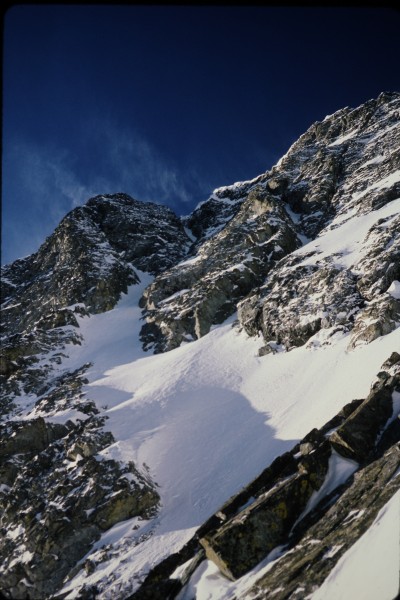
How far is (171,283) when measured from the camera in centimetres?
5866

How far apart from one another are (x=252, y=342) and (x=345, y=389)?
1484cm

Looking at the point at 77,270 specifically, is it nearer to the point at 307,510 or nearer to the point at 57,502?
the point at 57,502

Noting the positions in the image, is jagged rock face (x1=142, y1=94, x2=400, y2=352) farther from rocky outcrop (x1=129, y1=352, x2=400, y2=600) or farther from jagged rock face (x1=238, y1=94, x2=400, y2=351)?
rocky outcrop (x1=129, y1=352, x2=400, y2=600)

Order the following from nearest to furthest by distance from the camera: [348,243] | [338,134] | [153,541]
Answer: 1. [153,541]
2. [348,243]
3. [338,134]

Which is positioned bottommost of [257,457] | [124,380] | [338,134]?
[257,457]

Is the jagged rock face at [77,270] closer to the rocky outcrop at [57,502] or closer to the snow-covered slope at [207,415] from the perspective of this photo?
the snow-covered slope at [207,415]

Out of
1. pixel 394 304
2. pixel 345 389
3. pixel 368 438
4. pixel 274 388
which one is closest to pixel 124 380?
pixel 274 388

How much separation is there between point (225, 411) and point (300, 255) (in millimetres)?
22426

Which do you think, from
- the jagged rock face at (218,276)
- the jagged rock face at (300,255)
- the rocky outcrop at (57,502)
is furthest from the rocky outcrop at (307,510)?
the jagged rock face at (218,276)

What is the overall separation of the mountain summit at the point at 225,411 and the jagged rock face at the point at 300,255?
25 centimetres

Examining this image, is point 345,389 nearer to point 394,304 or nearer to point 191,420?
point 394,304

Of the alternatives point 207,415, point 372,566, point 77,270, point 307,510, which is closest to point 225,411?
point 207,415

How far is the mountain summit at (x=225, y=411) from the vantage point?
1364 cm

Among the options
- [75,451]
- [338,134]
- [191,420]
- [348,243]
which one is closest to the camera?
[75,451]
